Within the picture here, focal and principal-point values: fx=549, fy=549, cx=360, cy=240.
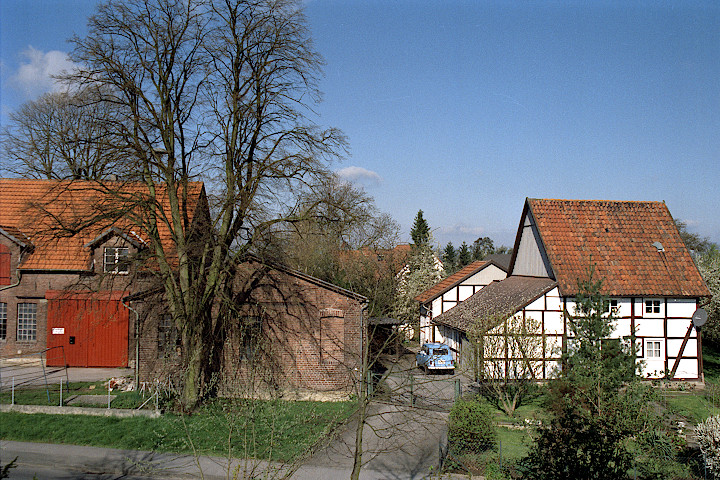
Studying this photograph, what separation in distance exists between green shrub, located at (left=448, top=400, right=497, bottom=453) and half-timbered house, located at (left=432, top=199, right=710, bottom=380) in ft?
30.0

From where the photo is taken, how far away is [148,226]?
18062mm

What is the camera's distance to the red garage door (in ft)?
80.5

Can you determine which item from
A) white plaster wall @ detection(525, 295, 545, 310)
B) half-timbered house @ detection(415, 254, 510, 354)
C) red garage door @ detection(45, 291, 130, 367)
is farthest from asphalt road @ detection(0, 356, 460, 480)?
half-timbered house @ detection(415, 254, 510, 354)

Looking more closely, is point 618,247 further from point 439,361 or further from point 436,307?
point 436,307

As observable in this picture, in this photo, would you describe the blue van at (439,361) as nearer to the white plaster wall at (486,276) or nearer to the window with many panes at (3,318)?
the white plaster wall at (486,276)

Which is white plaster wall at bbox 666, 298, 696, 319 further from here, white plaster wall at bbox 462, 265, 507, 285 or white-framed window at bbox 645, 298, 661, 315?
white plaster wall at bbox 462, 265, 507, 285

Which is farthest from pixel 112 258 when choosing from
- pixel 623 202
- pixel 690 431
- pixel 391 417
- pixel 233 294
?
pixel 623 202

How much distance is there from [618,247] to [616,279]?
7.57 ft

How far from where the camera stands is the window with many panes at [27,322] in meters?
25.0

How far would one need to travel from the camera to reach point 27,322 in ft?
82.4

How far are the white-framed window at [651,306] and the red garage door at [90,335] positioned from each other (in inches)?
938

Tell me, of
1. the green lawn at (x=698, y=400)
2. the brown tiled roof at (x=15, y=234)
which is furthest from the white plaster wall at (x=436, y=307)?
the brown tiled roof at (x=15, y=234)

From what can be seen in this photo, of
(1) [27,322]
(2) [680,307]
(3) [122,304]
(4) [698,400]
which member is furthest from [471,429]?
(1) [27,322]

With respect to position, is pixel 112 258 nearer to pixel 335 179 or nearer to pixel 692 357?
pixel 335 179
